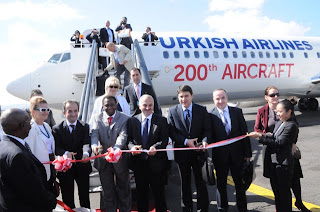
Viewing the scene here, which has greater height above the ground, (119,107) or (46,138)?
(119,107)

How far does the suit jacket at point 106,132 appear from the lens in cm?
430

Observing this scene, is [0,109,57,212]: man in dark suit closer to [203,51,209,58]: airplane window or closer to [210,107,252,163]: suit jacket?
[210,107,252,163]: suit jacket

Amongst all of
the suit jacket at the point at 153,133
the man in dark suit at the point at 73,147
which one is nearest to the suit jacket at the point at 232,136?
the suit jacket at the point at 153,133

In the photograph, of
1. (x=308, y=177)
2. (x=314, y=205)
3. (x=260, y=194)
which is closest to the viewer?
(x=314, y=205)

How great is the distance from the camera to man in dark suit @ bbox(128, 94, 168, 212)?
4.25m

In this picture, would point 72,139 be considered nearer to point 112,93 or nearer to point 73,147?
point 73,147

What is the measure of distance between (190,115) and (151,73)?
232 inches

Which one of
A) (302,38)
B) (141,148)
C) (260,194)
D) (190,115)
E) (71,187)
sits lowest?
(260,194)

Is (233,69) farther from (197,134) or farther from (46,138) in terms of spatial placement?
(46,138)

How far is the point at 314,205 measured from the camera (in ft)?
16.6

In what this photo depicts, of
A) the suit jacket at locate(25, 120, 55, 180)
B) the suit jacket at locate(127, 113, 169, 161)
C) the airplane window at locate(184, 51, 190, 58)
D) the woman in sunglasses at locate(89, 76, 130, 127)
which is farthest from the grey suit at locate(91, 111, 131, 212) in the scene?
the airplane window at locate(184, 51, 190, 58)

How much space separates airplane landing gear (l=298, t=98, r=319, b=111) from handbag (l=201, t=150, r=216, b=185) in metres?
15.8

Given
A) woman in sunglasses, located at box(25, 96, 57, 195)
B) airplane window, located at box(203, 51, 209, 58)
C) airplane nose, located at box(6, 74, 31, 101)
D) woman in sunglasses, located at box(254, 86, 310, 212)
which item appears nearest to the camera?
woman in sunglasses, located at box(25, 96, 57, 195)

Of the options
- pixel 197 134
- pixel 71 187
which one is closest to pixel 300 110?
pixel 197 134
